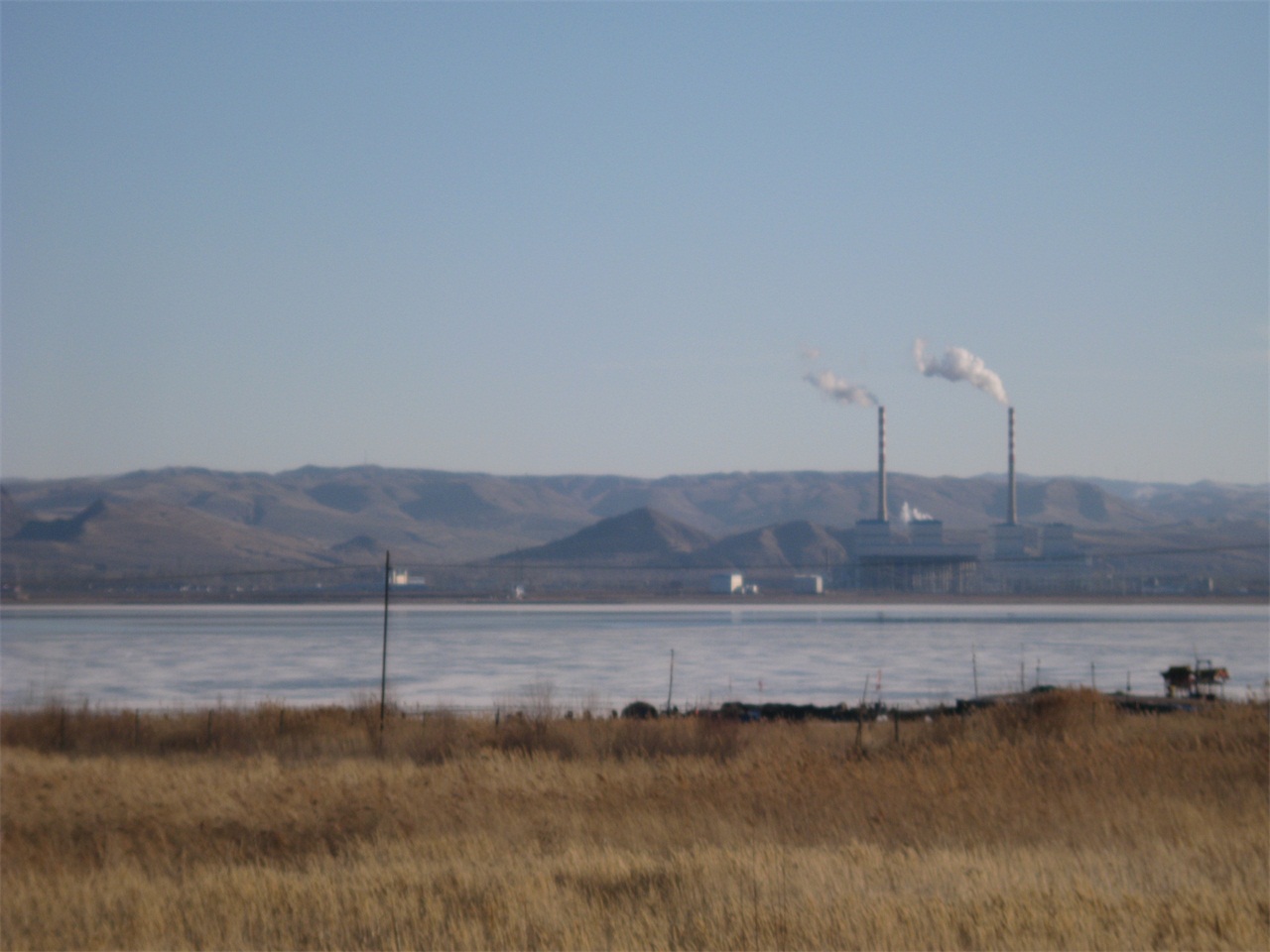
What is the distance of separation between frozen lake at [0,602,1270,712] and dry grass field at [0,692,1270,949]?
1240 centimetres

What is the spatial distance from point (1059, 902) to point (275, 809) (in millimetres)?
10873

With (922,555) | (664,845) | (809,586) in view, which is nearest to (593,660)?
(664,845)

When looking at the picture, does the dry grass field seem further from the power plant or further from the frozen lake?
the power plant

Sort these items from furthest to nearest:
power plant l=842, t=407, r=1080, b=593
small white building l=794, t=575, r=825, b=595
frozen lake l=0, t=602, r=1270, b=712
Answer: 1. small white building l=794, t=575, r=825, b=595
2. power plant l=842, t=407, r=1080, b=593
3. frozen lake l=0, t=602, r=1270, b=712

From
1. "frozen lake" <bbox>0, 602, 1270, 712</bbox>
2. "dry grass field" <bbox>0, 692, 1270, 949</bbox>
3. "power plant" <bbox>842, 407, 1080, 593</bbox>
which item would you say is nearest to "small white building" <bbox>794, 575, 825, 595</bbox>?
"power plant" <bbox>842, 407, 1080, 593</bbox>

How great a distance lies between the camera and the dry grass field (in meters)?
10.2

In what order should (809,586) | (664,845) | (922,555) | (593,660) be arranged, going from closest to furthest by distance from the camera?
(664,845), (593,660), (922,555), (809,586)

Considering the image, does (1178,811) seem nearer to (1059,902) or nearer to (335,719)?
(1059,902)

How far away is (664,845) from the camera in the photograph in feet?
47.1

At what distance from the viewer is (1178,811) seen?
593 inches

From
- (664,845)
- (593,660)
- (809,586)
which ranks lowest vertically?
(809,586)

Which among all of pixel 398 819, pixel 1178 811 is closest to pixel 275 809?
pixel 398 819

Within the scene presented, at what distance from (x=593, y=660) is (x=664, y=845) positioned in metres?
41.5

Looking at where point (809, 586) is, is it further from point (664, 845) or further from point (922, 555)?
point (664, 845)
